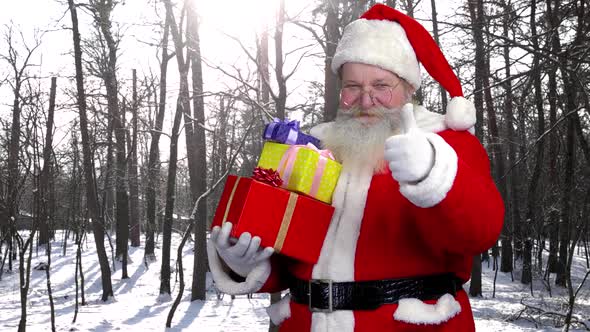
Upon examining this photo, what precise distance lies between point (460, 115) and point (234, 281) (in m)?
1.06

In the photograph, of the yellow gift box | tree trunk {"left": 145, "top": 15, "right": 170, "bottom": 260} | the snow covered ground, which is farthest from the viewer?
tree trunk {"left": 145, "top": 15, "right": 170, "bottom": 260}

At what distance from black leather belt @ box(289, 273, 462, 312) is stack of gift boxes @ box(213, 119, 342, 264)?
118 millimetres

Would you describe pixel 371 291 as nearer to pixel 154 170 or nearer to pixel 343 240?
pixel 343 240

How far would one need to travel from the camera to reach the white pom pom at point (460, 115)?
204 centimetres

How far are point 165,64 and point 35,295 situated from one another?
7438 millimetres

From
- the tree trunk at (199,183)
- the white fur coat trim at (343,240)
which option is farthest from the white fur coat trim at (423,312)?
the tree trunk at (199,183)

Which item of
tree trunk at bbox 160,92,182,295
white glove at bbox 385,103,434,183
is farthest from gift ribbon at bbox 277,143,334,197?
tree trunk at bbox 160,92,182,295

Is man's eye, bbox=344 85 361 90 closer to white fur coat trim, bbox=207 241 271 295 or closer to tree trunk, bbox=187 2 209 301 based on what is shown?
white fur coat trim, bbox=207 241 271 295

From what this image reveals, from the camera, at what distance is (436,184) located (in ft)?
5.33

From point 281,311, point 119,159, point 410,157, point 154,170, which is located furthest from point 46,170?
point 119,159

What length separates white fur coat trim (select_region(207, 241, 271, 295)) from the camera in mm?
2104

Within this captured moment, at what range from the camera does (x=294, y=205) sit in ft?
6.23

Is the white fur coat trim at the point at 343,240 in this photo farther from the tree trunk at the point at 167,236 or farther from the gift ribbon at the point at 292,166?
the tree trunk at the point at 167,236

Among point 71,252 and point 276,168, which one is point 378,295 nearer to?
point 276,168
